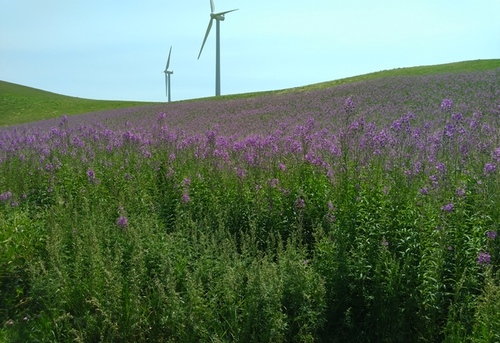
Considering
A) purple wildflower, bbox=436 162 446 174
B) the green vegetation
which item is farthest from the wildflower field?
the green vegetation

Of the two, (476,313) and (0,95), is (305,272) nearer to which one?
(476,313)

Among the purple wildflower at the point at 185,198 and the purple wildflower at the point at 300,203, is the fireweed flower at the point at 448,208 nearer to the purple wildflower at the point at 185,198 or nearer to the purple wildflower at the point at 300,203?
the purple wildflower at the point at 300,203

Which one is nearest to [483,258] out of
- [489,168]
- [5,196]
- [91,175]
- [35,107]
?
[489,168]

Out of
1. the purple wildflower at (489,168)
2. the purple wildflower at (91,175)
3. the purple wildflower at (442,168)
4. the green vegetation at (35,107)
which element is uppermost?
the green vegetation at (35,107)

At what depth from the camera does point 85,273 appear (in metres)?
5.05

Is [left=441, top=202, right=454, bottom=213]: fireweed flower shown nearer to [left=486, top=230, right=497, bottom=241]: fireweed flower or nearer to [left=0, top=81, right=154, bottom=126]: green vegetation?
[left=486, top=230, right=497, bottom=241]: fireweed flower

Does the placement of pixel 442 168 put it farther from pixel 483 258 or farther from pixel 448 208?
pixel 483 258

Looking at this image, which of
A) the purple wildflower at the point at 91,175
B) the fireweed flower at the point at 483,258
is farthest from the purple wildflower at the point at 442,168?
the purple wildflower at the point at 91,175

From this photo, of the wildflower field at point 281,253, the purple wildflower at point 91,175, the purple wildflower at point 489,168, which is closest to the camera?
the wildflower field at point 281,253

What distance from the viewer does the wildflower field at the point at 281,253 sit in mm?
4105

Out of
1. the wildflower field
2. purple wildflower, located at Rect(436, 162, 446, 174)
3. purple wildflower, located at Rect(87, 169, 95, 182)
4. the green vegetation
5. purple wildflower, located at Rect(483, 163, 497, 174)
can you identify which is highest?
the green vegetation

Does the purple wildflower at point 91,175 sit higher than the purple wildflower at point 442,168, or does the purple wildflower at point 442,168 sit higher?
the purple wildflower at point 442,168

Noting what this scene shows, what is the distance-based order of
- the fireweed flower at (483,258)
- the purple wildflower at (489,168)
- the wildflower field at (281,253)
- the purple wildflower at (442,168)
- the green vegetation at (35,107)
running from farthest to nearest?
the green vegetation at (35,107), the purple wildflower at (442,168), the purple wildflower at (489,168), the wildflower field at (281,253), the fireweed flower at (483,258)

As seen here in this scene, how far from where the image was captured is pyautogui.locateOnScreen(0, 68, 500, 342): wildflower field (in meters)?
4.11
